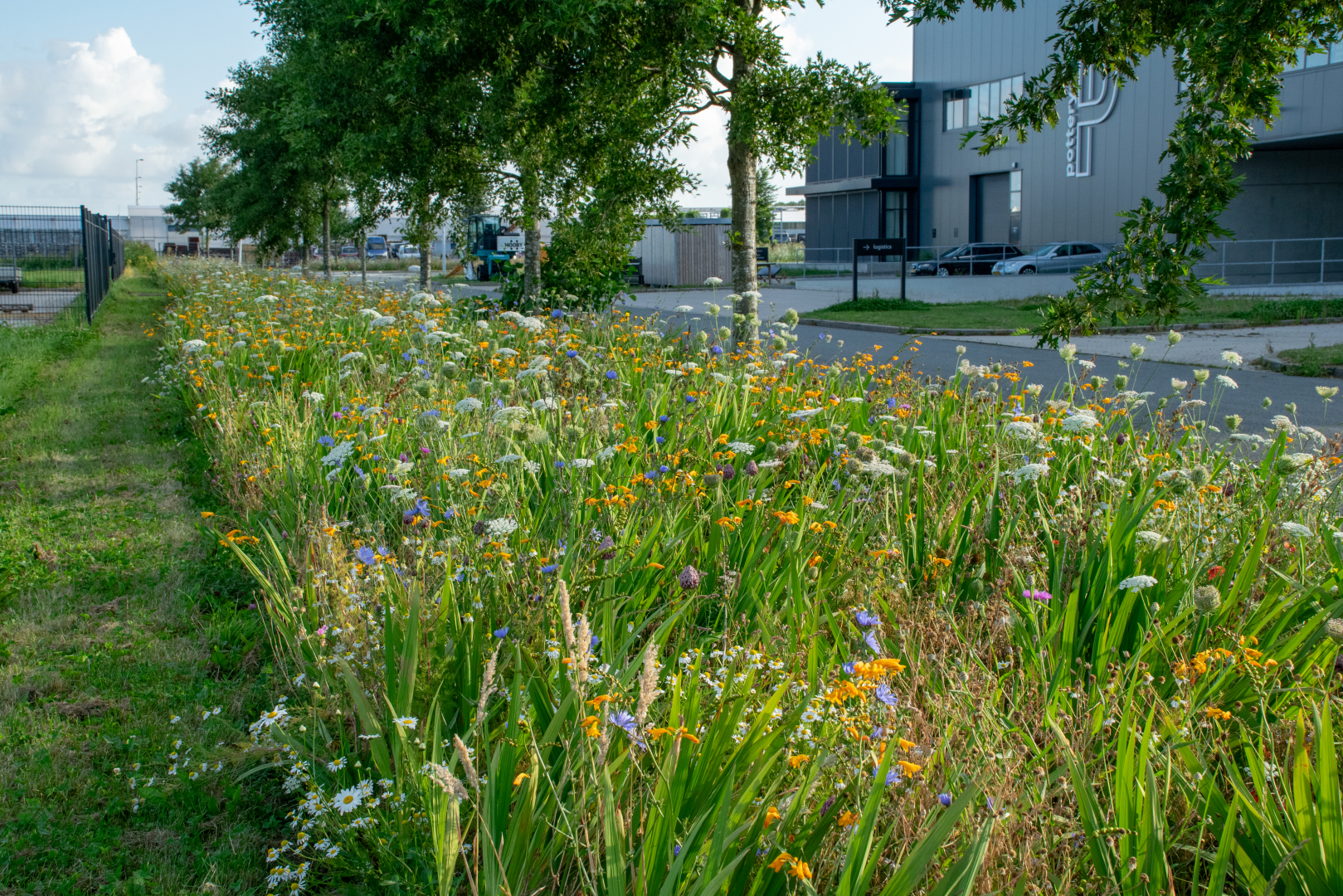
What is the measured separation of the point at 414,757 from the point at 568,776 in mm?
438

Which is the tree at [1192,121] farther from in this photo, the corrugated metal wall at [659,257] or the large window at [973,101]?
the large window at [973,101]

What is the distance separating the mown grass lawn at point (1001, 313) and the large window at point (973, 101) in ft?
57.6

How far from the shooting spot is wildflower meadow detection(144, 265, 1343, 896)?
1.95 metres

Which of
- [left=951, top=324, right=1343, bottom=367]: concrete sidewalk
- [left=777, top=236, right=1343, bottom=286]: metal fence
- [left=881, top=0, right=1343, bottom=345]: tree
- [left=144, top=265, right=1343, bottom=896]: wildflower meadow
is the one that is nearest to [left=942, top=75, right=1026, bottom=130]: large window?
[left=777, top=236, right=1343, bottom=286]: metal fence

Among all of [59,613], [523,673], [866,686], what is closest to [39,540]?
[59,613]

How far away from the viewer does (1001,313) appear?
69.3 ft

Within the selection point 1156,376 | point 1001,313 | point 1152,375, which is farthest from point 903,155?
point 1152,375

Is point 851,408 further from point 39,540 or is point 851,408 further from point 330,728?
point 39,540

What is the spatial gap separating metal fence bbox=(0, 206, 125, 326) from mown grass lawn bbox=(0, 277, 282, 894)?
A: 12.2m

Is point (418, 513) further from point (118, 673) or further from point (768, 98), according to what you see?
point (768, 98)

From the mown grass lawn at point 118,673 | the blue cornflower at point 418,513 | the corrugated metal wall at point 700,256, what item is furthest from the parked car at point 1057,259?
the blue cornflower at point 418,513

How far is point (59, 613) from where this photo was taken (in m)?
4.29

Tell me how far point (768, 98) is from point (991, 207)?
35250 mm

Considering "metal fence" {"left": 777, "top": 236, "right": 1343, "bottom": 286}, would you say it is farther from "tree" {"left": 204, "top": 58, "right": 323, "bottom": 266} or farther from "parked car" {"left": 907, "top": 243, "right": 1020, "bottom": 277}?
"tree" {"left": 204, "top": 58, "right": 323, "bottom": 266}
